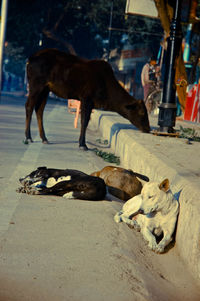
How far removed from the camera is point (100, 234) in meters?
4.38

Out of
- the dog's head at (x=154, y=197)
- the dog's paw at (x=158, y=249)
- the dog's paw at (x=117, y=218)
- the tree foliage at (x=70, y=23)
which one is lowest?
the dog's paw at (x=158, y=249)

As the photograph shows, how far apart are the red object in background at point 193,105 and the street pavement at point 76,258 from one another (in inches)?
422

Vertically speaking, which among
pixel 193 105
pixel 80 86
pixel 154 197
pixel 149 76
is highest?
pixel 80 86

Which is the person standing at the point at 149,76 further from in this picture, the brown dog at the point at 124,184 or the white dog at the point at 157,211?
the white dog at the point at 157,211

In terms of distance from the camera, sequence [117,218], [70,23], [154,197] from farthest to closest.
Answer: [70,23] < [117,218] < [154,197]

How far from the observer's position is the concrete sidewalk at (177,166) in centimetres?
409

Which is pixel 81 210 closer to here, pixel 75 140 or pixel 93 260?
pixel 93 260

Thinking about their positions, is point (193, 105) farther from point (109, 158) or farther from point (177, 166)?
point (177, 166)

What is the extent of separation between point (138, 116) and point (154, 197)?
5.88m

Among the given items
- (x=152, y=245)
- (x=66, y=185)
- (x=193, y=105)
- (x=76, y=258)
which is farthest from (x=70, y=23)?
(x=76, y=258)

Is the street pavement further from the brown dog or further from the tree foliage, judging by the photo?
the tree foliage

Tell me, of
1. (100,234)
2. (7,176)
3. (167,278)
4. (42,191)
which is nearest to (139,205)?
(100,234)

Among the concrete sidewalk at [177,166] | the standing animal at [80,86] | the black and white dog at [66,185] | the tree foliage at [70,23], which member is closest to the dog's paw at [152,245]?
the concrete sidewalk at [177,166]

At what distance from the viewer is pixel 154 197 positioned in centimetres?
459
